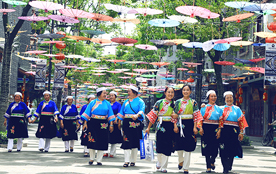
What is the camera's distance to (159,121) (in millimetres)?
9359

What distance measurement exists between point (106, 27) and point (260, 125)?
1355 centimetres

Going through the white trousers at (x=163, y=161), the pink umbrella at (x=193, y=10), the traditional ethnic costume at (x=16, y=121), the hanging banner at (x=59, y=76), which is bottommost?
the white trousers at (x=163, y=161)

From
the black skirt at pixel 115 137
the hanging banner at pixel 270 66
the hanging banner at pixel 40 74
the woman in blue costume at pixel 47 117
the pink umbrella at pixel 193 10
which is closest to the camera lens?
the pink umbrella at pixel 193 10

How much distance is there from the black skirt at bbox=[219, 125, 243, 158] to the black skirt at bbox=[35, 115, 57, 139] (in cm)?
631

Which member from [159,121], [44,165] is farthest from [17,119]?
[159,121]

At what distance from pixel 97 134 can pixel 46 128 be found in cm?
368

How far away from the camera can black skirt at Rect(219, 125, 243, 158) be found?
9.27 m

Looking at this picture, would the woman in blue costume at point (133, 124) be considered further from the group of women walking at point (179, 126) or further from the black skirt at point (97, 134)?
the black skirt at point (97, 134)

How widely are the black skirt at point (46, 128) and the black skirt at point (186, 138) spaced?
562 centimetres

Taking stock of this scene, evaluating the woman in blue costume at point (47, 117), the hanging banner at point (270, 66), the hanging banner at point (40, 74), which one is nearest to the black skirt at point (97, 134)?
the woman in blue costume at point (47, 117)

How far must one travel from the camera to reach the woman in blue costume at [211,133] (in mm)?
9367

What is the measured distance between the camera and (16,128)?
43.7 feet

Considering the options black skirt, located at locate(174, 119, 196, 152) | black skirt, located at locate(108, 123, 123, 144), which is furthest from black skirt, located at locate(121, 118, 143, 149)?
black skirt, located at locate(108, 123, 123, 144)

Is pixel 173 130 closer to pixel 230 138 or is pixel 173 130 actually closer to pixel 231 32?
pixel 230 138
